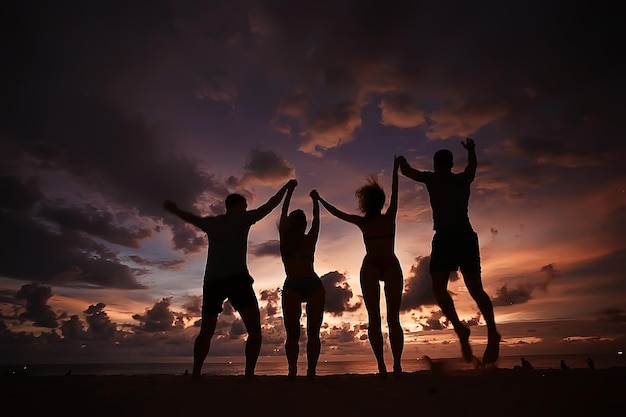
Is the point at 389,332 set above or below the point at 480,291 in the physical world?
below

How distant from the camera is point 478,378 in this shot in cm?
525

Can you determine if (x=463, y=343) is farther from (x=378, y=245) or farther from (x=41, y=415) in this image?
(x=41, y=415)

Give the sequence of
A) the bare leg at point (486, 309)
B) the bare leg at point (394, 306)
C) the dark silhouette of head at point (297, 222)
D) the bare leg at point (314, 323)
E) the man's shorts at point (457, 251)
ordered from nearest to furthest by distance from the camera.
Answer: the bare leg at point (486, 309)
the man's shorts at point (457, 251)
the bare leg at point (394, 306)
the bare leg at point (314, 323)
the dark silhouette of head at point (297, 222)

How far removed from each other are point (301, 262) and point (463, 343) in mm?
2779

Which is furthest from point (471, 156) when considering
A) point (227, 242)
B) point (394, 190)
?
point (227, 242)

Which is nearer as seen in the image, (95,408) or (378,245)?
(95,408)

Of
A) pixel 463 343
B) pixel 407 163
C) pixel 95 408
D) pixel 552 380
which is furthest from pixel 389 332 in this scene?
pixel 95 408

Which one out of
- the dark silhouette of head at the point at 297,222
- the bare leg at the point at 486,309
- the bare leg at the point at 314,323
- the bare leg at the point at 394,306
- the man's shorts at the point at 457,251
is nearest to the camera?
the bare leg at the point at 486,309

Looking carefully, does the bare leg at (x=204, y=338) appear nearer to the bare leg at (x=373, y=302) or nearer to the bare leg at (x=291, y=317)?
the bare leg at (x=291, y=317)

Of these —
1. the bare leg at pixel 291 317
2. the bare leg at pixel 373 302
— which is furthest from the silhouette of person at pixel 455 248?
the bare leg at pixel 291 317

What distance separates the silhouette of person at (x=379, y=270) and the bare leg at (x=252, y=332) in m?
1.70

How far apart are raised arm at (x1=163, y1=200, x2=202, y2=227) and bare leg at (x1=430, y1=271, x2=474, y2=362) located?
386 cm

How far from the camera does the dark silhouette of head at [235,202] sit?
21.7 feet

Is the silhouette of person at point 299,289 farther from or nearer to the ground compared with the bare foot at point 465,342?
farther from the ground
